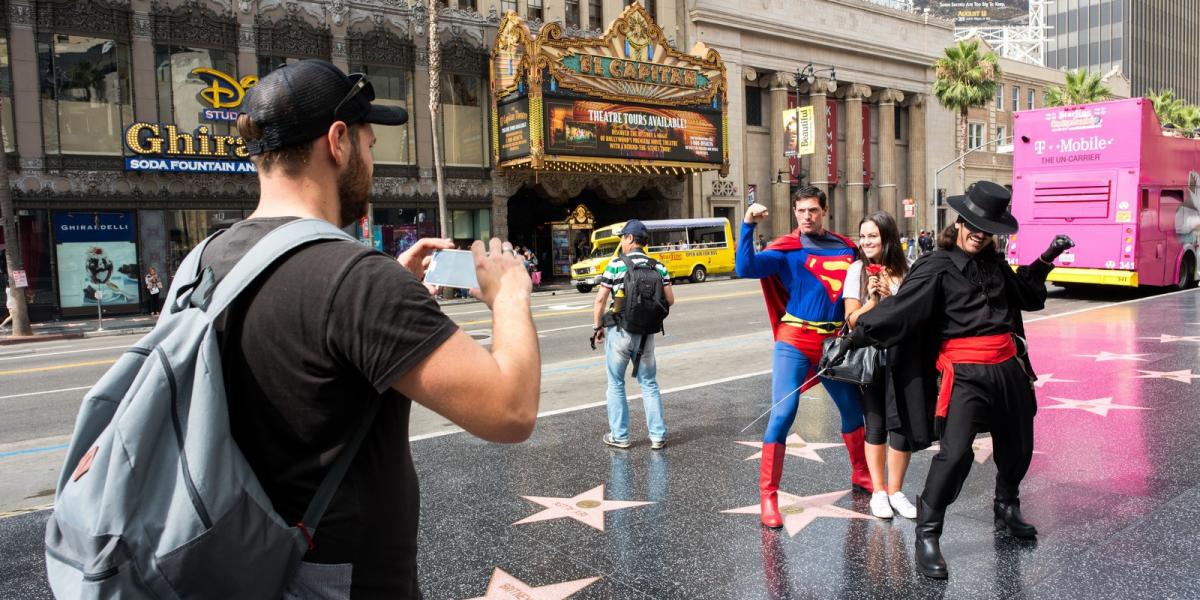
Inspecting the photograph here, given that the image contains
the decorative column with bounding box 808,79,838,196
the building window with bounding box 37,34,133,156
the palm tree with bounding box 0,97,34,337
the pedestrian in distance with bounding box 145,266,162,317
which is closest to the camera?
the palm tree with bounding box 0,97,34,337

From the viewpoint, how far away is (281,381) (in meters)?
1.62

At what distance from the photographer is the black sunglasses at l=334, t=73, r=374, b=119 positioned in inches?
69.6

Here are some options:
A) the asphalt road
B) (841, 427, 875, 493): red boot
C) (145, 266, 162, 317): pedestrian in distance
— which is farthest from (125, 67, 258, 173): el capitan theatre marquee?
(841, 427, 875, 493): red boot

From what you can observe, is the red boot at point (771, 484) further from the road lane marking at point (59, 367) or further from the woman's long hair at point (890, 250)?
the road lane marking at point (59, 367)

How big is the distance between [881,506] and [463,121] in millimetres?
28195

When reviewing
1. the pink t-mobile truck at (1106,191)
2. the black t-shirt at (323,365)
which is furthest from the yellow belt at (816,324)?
the pink t-mobile truck at (1106,191)

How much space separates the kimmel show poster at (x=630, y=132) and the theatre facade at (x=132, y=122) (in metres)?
6.28

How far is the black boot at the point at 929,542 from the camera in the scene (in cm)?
416

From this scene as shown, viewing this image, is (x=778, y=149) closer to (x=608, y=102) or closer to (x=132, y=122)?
(x=608, y=102)

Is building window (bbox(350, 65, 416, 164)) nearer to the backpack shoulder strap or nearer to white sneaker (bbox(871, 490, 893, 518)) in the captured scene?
white sneaker (bbox(871, 490, 893, 518))

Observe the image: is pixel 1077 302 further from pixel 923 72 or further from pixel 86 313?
pixel 923 72

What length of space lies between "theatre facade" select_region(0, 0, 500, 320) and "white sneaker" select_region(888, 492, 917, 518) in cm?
2389

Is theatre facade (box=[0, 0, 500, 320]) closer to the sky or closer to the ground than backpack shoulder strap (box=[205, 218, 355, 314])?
closer to the sky

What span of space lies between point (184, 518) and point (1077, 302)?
19913mm
